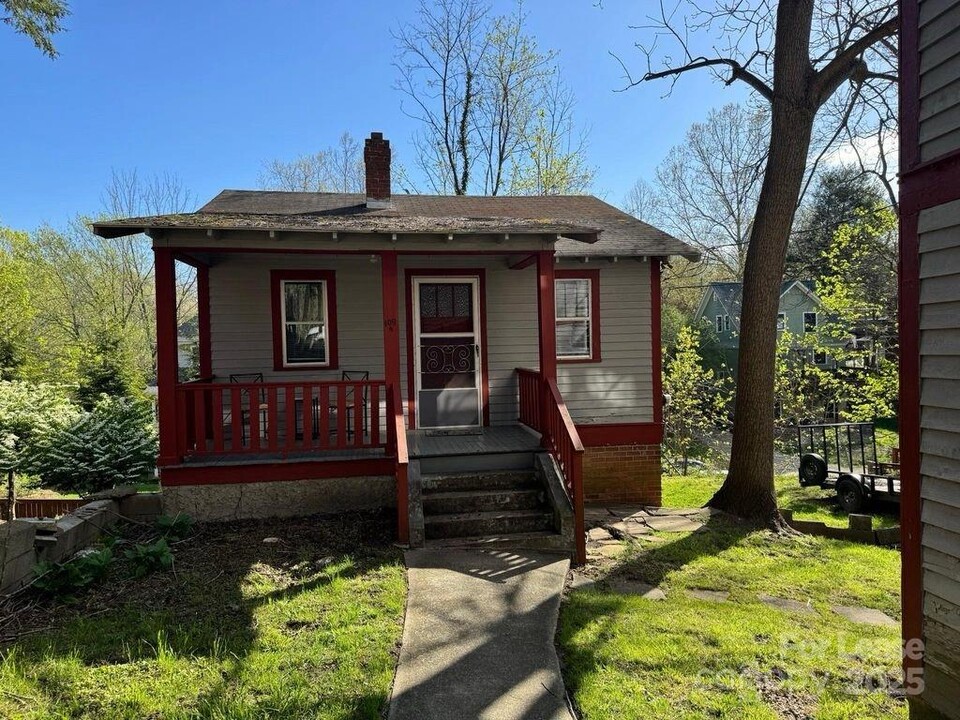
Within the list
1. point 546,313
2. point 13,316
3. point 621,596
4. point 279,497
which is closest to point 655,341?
point 546,313

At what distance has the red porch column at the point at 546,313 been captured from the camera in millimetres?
6781

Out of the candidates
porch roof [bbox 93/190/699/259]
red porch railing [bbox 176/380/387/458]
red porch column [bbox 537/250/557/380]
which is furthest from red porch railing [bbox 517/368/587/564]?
red porch railing [bbox 176/380/387/458]

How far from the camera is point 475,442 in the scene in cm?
702

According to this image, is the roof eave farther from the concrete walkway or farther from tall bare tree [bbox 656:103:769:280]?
tall bare tree [bbox 656:103:769:280]

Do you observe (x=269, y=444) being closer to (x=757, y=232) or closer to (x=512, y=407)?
(x=512, y=407)

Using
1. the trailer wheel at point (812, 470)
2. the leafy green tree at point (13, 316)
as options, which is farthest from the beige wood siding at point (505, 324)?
the leafy green tree at point (13, 316)

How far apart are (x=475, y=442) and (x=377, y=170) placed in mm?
4886

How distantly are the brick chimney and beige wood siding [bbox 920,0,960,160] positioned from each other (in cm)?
732

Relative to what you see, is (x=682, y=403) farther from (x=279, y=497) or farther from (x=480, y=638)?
(x=480, y=638)

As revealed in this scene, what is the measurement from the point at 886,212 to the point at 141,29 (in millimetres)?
17419

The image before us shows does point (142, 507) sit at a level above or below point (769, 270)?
below

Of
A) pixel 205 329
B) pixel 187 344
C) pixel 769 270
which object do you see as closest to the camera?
pixel 769 270

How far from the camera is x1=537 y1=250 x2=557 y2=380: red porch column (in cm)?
678

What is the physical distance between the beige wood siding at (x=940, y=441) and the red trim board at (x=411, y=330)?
5.80 m
